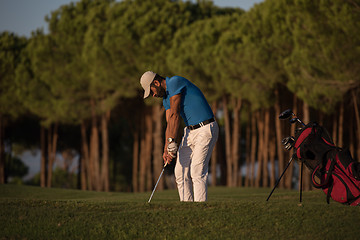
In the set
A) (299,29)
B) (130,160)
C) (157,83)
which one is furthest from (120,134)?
(157,83)

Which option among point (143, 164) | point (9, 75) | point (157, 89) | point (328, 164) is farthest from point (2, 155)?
point (328, 164)

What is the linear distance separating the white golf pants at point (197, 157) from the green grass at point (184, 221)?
0.48 m

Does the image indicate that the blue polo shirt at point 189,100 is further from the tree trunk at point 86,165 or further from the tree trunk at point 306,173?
the tree trunk at point 86,165

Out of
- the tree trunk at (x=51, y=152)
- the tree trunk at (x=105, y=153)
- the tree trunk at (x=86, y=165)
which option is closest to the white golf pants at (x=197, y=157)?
the tree trunk at (x=105, y=153)

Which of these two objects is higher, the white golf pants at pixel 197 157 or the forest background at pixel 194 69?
the forest background at pixel 194 69

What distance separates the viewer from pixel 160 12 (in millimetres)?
30219

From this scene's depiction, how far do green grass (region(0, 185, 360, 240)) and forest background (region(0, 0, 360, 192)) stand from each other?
13.0 metres

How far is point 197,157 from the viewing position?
8289 mm

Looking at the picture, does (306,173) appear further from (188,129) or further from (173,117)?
(173,117)

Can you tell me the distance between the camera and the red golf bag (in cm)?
795

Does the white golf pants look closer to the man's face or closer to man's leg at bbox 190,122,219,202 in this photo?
man's leg at bbox 190,122,219,202

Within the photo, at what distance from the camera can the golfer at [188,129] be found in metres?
8.29

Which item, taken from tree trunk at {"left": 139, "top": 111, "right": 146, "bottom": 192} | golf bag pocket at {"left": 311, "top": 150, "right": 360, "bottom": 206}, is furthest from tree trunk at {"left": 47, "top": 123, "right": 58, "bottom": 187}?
golf bag pocket at {"left": 311, "top": 150, "right": 360, "bottom": 206}

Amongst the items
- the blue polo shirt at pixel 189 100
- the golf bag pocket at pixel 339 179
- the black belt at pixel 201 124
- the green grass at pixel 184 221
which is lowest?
the green grass at pixel 184 221
